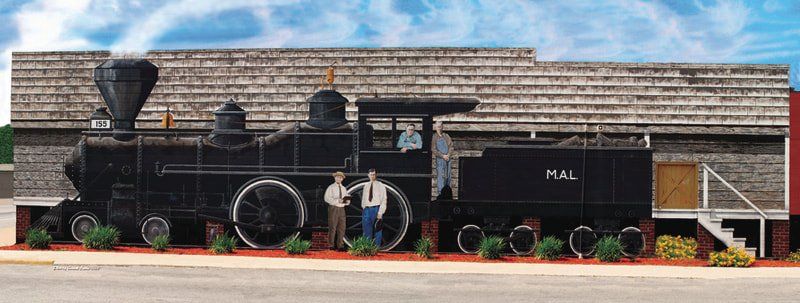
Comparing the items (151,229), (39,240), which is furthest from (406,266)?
(39,240)

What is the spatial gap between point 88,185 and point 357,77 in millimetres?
6270

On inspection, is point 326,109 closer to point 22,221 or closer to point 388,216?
point 388,216

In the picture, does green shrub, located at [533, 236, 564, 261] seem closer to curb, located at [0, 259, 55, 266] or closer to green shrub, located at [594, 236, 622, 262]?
green shrub, located at [594, 236, 622, 262]

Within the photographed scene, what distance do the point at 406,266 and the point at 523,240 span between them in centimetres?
310

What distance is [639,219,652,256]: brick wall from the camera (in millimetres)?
20875

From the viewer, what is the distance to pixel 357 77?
2323cm

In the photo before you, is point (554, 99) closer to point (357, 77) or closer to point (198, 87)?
point (357, 77)

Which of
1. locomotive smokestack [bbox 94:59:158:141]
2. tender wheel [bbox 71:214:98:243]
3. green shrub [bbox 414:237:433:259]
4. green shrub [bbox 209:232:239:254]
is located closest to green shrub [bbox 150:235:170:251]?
green shrub [bbox 209:232:239:254]

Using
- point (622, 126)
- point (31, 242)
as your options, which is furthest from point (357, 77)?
point (31, 242)

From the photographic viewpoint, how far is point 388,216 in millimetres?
20781

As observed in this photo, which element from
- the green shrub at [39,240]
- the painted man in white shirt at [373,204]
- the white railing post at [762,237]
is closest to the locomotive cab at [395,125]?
the painted man in white shirt at [373,204]

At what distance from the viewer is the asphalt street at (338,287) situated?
14.7 meters

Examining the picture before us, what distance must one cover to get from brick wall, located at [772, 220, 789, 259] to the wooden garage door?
193cm

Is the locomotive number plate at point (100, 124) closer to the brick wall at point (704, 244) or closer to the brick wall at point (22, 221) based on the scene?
the brick wall at point (22, 221)
